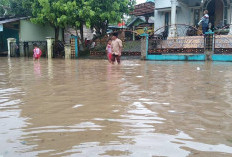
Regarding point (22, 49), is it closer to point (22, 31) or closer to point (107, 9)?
point (22, 31)

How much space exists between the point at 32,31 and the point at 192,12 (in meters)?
15.2

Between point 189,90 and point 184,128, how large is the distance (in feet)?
7.69

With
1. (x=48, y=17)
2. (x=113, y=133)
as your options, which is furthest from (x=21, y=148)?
(x=48, y=17)

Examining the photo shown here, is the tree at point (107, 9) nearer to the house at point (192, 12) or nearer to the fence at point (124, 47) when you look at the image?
the fence at point (124, 47)

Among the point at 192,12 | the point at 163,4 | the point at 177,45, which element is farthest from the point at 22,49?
the point at 192,12

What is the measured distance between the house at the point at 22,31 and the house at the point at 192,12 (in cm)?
1131

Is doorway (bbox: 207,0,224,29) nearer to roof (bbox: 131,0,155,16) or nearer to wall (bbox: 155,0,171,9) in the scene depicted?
wall (bbox: 155,0,171,9)

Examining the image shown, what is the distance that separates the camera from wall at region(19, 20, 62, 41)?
945 inches

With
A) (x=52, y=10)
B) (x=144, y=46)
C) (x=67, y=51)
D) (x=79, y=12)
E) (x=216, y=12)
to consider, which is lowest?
(x=67, y=51)

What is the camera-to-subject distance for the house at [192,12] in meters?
18.9

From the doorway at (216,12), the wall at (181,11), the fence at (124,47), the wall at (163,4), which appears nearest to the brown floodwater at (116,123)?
the fence at (124,47)

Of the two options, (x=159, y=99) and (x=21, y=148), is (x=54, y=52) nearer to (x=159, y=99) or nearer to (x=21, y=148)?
(x=159, y=99)

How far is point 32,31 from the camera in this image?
979 inches

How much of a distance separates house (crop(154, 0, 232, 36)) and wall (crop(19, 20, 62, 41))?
11443 millimetres
